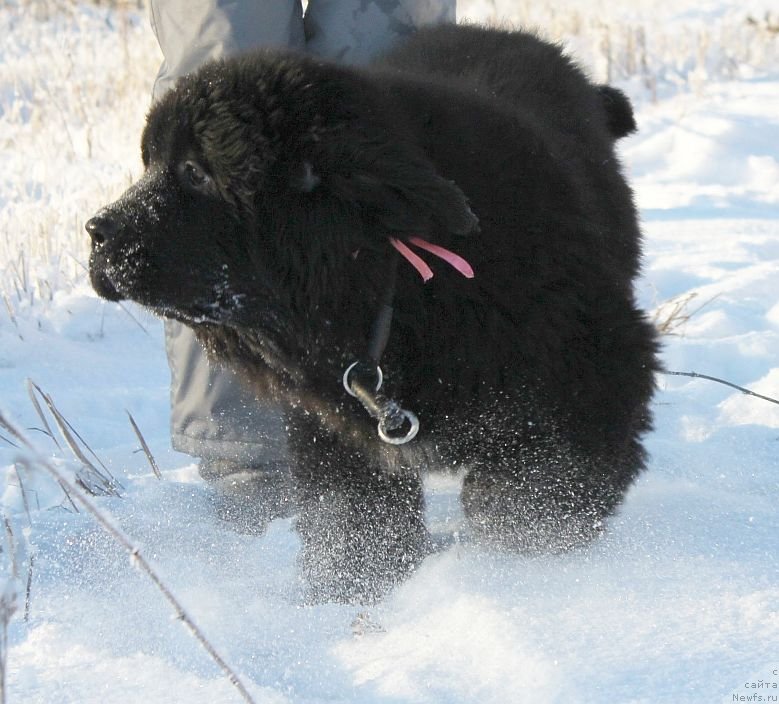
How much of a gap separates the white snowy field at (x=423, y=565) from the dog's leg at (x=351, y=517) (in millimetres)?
69

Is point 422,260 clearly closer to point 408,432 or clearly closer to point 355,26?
point 408,432

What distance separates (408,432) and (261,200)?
584 millimetres

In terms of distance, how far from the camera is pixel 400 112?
219cm

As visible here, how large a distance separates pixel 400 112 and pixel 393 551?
1.04 metres

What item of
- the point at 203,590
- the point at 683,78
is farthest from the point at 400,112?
the point at 683,78

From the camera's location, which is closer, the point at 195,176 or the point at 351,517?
the point at 195,176

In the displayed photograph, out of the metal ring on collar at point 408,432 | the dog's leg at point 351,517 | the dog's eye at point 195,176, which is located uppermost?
the dog's eye at point 195,176

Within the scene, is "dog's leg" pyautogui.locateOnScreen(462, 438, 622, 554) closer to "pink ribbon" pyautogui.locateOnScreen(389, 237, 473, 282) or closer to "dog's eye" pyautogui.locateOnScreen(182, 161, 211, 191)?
"pink ribbon" pyautogui.locateOnScreen(389, 237, 473, 282)

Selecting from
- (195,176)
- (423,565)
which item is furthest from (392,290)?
(423,565)

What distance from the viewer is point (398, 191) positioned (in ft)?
6.64

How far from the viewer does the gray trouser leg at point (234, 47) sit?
2.84 m

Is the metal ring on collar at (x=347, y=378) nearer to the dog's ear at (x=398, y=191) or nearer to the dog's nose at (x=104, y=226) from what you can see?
the dog's ear at (x=398, y=191)

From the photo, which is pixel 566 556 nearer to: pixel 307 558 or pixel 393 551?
pixel 393 551

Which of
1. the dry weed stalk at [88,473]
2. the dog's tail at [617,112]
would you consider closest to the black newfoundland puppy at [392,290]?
the dry weed stalk at [88,473]
